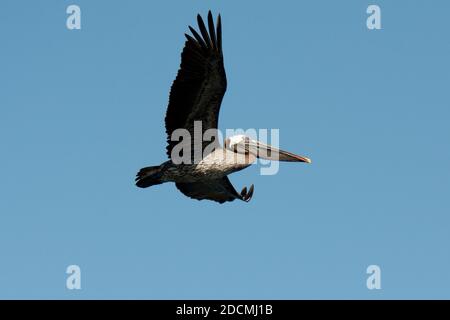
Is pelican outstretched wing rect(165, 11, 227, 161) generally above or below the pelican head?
above

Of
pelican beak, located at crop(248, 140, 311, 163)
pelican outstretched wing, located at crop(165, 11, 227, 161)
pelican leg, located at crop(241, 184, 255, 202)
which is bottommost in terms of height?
pelican leg, located at crop(241, 184, 255, 202)

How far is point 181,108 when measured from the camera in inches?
579

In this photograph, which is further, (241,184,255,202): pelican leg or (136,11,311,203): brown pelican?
(241,184,255,202): pelican leg

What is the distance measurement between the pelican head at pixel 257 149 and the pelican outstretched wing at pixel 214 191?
3.65 ft

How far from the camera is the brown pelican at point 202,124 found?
14.2m

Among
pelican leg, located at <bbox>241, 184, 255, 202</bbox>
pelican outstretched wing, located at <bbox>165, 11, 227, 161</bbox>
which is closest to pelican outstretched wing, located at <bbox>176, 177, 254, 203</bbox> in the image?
pelican leg, located at <bbox>241, 184, 255, 202</bbox>

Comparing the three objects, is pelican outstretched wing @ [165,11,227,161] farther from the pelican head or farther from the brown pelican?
the pelican head

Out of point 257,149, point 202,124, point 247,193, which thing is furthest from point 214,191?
point 202,124

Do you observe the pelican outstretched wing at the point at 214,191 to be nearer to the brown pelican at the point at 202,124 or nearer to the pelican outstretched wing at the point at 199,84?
the brown pelican at the point at 202,124

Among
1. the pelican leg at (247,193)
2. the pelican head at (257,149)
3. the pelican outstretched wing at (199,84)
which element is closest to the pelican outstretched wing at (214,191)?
the pelican leg at (247,193)

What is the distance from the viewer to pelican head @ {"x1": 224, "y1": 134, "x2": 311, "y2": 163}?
15.6 meters
